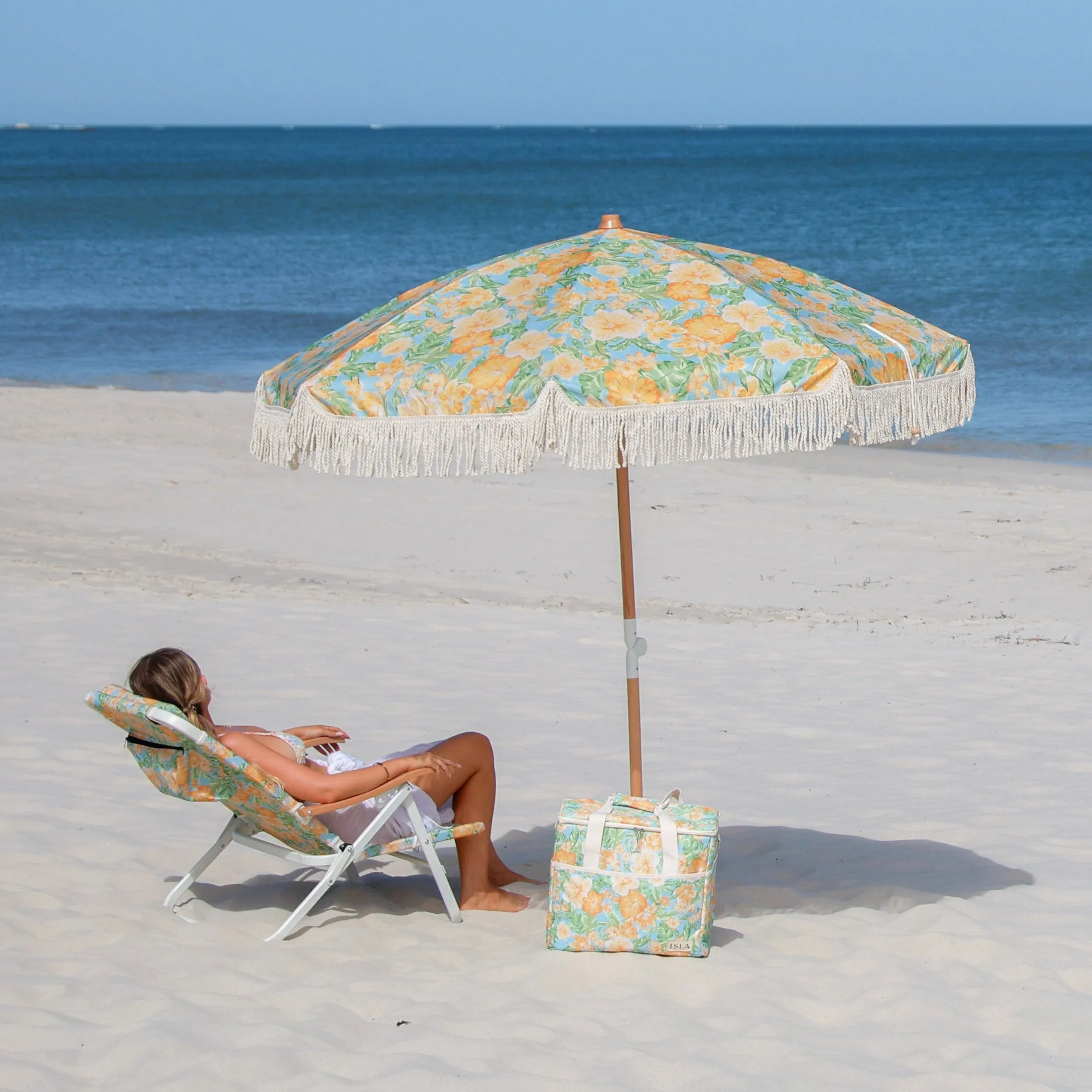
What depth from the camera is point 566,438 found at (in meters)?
3.16

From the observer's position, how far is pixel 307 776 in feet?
12.5

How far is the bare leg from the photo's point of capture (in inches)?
158

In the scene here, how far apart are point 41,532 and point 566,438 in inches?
293


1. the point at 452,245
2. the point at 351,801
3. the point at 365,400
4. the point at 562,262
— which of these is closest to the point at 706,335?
the point at 562,262

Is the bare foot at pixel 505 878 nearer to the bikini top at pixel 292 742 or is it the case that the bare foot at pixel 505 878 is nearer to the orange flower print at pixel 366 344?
the bikini top at pixel 292 742

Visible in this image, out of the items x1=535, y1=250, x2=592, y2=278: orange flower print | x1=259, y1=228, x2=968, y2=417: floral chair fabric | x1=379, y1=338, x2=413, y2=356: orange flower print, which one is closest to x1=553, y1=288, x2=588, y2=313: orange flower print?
x1=259, y1=228, x2=968, y2=417: floral chair fabric

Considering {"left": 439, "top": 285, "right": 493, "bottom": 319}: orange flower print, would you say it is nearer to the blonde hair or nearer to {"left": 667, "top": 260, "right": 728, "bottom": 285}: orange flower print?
{"left": 667, "top": 260, "right": 728, "bottom": 285}: orange flower print

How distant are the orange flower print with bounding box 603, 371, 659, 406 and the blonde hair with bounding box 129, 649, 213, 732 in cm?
129

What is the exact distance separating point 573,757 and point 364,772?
1.95 metres

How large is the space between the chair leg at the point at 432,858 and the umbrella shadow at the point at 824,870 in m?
0.53

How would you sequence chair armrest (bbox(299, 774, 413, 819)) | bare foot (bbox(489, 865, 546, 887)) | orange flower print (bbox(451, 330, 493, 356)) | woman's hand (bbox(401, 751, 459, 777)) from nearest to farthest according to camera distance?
orange flower print (bbox(451, 330, 493, 356)), chair armrest (bbox(299, 774, 413, 819)), woman's hand (bbox(401, 751, 459, 777)), bare foot (bbox(489, 865, 546, 887))

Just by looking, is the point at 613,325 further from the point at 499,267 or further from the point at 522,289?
the point at 499,267

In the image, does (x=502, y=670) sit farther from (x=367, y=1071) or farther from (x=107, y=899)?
(x=367, y=1071)

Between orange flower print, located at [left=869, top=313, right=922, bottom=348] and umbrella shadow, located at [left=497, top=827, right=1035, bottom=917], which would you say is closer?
orange flower print, located at [left=869, top=313, right=922, bottom=348]
